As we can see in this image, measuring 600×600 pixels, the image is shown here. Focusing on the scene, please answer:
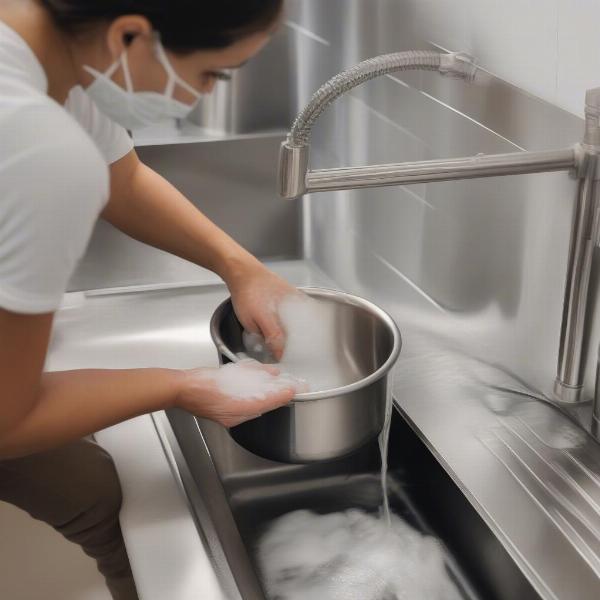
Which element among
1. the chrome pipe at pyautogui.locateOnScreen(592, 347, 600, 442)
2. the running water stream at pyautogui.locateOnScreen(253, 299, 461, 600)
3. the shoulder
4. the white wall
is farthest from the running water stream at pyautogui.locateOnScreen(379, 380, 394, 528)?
the shoulder

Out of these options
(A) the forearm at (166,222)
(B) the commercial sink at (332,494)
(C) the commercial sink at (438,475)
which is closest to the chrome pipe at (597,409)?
(C) the commercial sink at (438,475)

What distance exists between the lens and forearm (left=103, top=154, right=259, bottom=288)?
3.89ft

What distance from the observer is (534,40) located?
1.00 m

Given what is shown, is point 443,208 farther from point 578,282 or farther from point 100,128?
point 100,128

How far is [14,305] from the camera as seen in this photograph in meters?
0.74

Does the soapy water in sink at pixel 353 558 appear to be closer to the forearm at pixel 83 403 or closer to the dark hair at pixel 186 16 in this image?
the forearm at pixel 83 403

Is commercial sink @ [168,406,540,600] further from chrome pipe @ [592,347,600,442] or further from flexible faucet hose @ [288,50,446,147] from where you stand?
flexible faucet hose @ [288,50,446,147]

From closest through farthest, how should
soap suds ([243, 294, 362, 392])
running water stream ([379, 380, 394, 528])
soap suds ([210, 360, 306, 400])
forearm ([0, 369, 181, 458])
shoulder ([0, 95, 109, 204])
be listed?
1. shoulder ([0, 95, 109, 204])
2. forearm ([0, 369, 181, 458])
3. soap suds ([210, 360, 306, 400])
4. running water stream ([379, 380, 394, 528])
5. soap suds ([243, 294, 362, 392])

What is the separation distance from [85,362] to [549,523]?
671 millimetres

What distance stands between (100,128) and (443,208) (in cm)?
44

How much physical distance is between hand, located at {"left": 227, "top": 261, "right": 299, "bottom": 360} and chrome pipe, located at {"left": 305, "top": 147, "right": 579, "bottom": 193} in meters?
0.27

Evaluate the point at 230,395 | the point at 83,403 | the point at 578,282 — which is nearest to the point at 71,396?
the point at 83,403

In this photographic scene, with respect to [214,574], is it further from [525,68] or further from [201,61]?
[525,68]

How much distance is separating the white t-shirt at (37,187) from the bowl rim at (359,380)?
30 centimetres
